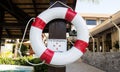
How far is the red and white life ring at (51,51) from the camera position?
2480mm

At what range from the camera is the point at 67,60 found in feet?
8.17

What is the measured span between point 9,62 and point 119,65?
4.71 m

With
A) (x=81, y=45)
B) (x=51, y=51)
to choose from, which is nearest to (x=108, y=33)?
(x=81, y=45)

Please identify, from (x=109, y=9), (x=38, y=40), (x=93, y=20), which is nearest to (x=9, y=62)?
(x=38, y=40)

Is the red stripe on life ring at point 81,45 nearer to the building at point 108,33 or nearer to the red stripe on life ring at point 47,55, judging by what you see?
the red stripe on life ring at point 47,55

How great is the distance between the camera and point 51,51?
250 centimetres

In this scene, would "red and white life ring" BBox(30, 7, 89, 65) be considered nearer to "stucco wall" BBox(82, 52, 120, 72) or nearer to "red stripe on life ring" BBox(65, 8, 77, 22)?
"red stripe on life ring" BBox(65, 8, 77, 22)

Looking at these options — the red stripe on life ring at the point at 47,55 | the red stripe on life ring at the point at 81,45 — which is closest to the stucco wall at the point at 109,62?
the red stripe on life ring at the point at 81,45

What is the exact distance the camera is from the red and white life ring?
8.14ft

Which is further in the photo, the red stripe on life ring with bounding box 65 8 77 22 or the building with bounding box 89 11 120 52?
the building with bounding box 89 11 120 52

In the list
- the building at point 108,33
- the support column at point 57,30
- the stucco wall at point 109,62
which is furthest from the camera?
the building at point 108,33

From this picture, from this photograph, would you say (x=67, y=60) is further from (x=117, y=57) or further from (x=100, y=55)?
(x=100, y=55)

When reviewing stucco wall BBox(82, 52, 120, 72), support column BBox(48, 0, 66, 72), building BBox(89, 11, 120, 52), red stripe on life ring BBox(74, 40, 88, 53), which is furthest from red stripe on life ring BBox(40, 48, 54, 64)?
building BBox(89, 11, 120, 52)

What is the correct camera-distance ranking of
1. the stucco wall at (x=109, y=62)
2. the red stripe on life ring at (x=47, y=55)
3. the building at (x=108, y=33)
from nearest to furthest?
1. the red stripe on life ring at (x=47, y=55)
2. the stucco wall at (x=109, y=62)
3. the building at (x=108, y=33)
